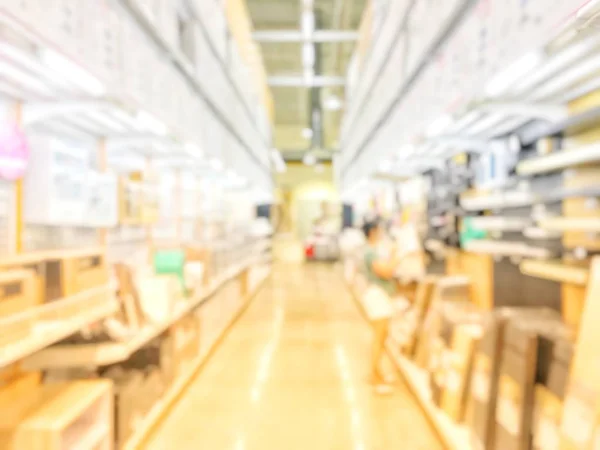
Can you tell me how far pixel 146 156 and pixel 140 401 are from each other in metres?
1.92

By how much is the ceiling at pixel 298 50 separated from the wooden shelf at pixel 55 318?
548cm

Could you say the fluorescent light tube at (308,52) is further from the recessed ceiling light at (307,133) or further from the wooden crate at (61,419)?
the wooden crate at (61,419)

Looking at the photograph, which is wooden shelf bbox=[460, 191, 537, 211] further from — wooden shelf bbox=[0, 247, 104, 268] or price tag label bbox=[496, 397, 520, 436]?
wooden shelf bbox=[0, 247, 104, 268]

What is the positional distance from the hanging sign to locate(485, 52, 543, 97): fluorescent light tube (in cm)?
168

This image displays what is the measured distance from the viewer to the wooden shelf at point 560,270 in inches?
73.5

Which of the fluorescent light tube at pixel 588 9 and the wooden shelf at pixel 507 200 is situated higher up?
the fluorescent light tube at pixel 588 9

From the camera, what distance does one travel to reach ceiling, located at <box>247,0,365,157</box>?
859 centimetres

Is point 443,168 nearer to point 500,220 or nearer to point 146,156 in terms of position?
point 500,220

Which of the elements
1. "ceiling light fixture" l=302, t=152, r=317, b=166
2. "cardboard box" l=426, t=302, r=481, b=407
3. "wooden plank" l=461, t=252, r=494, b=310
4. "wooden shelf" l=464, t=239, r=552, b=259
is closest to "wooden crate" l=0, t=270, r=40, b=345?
"cardboard box" l=426, t=302, r=481, b=407

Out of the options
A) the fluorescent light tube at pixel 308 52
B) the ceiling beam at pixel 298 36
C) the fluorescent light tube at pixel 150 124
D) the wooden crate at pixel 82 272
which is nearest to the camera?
the wooden crate at pixel 82 272

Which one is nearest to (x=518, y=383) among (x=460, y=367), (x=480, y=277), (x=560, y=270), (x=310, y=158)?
(x=560, y=270)

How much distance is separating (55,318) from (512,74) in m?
1.78

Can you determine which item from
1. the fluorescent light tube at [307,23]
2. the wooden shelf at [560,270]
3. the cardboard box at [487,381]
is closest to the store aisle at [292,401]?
the cardboard box at [487,381]

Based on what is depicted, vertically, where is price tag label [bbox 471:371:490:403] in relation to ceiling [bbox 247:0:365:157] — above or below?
below
